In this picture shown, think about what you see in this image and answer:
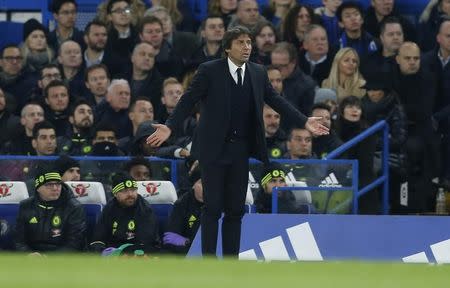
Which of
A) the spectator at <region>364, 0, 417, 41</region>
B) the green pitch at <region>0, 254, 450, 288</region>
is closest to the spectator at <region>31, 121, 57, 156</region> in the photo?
the spectator at <region>364, 0, 417, 41</region>

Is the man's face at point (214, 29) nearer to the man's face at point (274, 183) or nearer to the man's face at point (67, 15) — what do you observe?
the man's face at point (67, 15)

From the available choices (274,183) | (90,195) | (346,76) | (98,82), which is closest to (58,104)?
(98,82)

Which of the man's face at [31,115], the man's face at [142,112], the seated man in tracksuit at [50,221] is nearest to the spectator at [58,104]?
the man's face at [31,115]

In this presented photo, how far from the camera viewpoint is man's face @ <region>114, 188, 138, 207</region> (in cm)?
1488

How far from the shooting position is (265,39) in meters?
17.9

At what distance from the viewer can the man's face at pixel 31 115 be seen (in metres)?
17.3

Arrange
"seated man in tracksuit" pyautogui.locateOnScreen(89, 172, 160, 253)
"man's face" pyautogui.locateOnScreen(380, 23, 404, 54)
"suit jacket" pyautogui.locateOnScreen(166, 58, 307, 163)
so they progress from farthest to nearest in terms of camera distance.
A: "man's face" pyautogui.locateOnScreen(380, 23, 404, 54) < "seated man in tracksuit" pyautogui.locateOnScreen(89, 172, 160, 253) < "suit jacket" pyautogui.locateOnScreen(166, 58, 307, 163)

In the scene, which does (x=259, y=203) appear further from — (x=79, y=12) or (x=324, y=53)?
(x=79, y=12)

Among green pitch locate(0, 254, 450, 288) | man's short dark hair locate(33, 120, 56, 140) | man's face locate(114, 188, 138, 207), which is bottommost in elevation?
man's face locate(114, 188, 138, 207)

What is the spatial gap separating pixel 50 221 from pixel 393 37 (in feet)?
16.0

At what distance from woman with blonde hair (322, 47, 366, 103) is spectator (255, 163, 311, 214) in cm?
215

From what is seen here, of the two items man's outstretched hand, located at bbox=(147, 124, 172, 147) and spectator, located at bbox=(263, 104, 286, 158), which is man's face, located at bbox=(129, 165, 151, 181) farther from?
man's outstretched hand, located at bbox=(147, 124, 172, 147)

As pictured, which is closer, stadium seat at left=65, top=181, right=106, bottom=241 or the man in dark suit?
the man in dark suit

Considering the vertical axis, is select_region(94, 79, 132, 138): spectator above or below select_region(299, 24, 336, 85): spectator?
below
